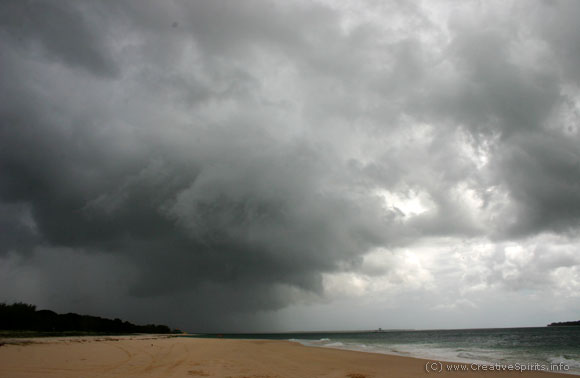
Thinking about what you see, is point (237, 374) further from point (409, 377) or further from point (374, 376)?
point (409, 377)

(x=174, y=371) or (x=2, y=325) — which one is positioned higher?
(x=174, y=371)

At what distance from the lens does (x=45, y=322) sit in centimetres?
7231

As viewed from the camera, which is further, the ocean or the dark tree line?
the dark tree line

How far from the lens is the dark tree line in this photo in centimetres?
5997

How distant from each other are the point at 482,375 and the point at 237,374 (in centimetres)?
1269

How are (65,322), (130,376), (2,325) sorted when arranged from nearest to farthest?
(130,376), (2,325), (65,322)

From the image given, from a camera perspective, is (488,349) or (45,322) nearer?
(488,349)

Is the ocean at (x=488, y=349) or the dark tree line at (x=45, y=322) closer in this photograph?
the ocean at (x=488, y=349)

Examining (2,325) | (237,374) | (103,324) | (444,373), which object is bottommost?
(103,324)

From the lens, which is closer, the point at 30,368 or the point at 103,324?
the point at 30,368

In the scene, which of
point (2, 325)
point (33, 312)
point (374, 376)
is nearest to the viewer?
point (374, 376)

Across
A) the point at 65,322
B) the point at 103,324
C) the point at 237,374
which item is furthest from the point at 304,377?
the point at 103,324

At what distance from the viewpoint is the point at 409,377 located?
1455cm

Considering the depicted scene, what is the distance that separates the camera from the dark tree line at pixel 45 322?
197ft
